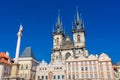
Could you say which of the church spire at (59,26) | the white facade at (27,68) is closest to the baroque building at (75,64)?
the white facade at (27,68)

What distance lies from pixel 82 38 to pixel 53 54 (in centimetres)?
1640

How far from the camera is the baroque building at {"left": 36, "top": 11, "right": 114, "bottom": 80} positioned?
61.6 meters

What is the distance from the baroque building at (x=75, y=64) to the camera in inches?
2424

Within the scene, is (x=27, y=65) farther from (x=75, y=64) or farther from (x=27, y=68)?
(x=75, y=64)

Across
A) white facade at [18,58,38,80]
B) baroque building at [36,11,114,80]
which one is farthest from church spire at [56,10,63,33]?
white facade at [18,58,38,80]

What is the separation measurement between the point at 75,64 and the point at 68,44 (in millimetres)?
20517

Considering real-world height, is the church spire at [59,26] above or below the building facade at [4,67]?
above

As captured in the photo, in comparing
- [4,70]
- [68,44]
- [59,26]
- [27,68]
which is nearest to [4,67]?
[4,70]

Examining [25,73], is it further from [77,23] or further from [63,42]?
[77,23]

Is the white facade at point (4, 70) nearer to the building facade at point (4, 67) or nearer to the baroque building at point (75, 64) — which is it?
the building facade at point (4, 67)

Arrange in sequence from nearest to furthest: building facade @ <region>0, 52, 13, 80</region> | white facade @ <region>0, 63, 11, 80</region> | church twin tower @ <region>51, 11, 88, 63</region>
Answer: white facade @ <region>0, 63, 11, 80</region> → building facade @ <region>0, 52, 13, 80</region> → church twin tower @ <region>51, 11, 88, 63</region>

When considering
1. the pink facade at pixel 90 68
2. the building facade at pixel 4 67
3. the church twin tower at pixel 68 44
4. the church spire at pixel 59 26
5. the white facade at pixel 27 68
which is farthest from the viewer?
the church spire at pixel 59 26

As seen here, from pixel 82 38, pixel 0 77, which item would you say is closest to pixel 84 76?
pixel 82 38

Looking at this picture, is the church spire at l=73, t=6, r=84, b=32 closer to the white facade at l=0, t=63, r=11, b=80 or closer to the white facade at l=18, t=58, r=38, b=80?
the white facade at l=18, t=58, r=38, b=80
